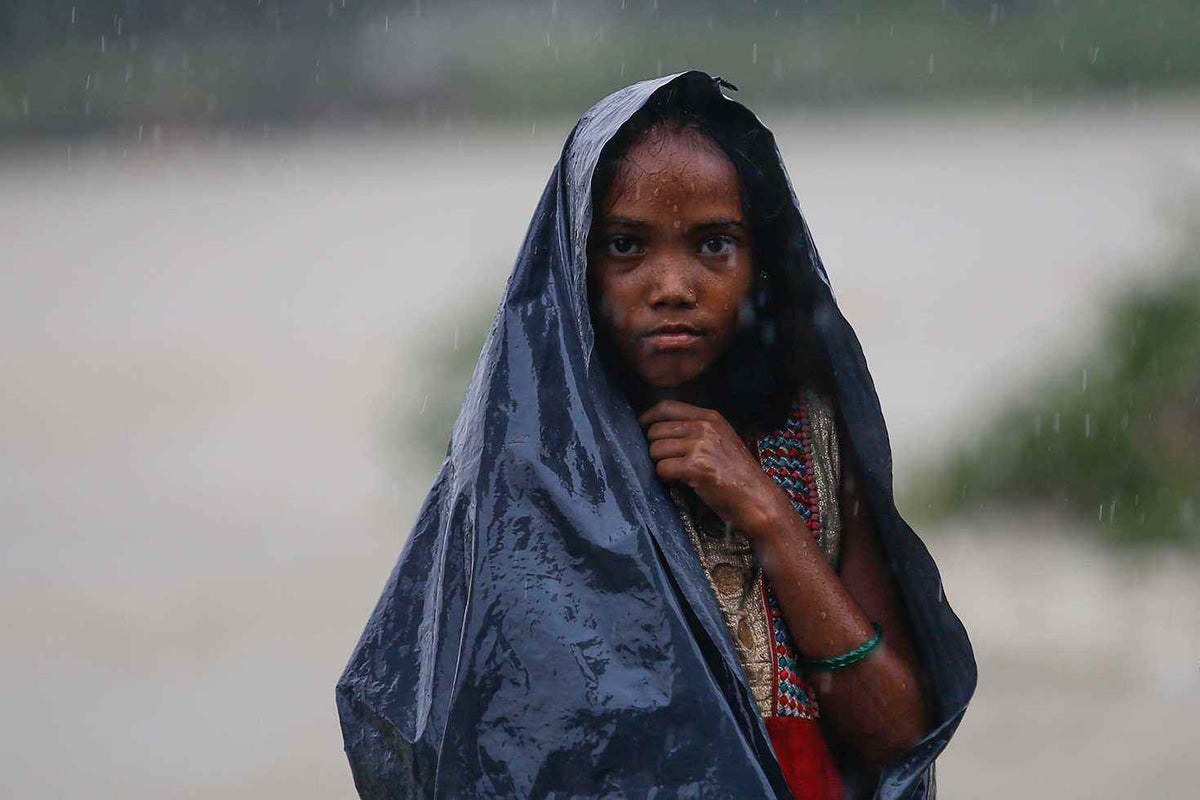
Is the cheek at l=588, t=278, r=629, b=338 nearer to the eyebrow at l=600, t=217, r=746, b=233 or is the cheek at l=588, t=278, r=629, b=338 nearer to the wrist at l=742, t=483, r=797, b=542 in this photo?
the eyebrow at l=600, t=217, r=746, b=233

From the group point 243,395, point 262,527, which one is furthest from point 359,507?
point 243,395

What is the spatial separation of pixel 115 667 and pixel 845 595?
6.75 m

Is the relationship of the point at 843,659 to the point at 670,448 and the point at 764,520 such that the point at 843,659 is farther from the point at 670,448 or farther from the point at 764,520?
the point at 670,448

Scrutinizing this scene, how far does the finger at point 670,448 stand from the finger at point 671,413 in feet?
0.14

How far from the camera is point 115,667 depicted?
8055mm

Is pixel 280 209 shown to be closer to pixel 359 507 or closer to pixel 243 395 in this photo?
pixel 243 395

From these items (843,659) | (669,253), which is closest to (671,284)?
(669,253)

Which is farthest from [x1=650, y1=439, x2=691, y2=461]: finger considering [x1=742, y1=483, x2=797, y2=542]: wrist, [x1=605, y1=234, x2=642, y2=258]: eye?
[x1=605, y1=234, x2=642, y2=258]: eye

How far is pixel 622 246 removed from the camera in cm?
199

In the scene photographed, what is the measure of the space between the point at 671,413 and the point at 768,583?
26 centimetres

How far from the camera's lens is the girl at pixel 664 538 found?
1839 mm

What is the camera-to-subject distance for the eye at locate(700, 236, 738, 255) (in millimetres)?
1990

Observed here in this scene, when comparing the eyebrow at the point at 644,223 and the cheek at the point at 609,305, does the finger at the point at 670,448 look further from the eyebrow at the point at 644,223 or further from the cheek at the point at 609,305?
the eyebrow at the point at 644,223

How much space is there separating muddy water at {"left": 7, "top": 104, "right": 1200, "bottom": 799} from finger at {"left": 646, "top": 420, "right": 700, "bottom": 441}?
4112mm
